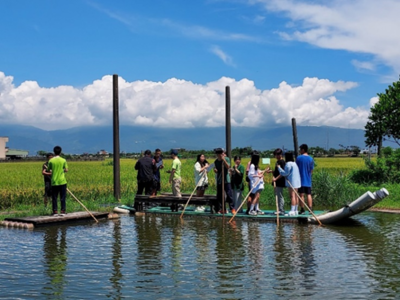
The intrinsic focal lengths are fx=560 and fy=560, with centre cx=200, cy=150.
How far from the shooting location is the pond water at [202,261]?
7.93 meters

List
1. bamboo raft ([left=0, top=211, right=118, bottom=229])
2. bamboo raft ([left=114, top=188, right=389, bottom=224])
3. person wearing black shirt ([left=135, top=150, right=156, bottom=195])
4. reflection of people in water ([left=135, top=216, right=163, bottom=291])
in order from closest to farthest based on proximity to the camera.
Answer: reflection of people in water ([left=135, top=216, right=163, bottom=291]), bamboo raft ([left=114, top=188, right=389, bottom=224]), bamboo raft ([left=0, top=211, right=118, bottom=229]), person wearing black shirt ([left=135, top=150, right=156, bottom=195])

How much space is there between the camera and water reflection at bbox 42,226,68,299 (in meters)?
8.09

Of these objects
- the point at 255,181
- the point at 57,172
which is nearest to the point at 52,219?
the point at 57,172

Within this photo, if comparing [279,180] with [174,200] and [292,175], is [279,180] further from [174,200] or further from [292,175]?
[174,200]

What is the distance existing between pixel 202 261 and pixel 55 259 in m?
2.73

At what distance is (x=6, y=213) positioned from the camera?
17875mm

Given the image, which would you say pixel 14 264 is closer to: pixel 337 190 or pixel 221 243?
pixel 221 243

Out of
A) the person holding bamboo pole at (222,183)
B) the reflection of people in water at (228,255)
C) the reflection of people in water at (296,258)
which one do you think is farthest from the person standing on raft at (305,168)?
the reflection of people in water at (228,255)

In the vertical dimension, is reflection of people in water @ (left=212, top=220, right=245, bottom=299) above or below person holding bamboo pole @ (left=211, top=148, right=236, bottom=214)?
below

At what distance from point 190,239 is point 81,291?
4.81m

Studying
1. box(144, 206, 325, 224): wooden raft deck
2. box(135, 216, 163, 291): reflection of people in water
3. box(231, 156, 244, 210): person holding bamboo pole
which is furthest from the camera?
box(231, 156, 244, 210): person holding bamboo pole

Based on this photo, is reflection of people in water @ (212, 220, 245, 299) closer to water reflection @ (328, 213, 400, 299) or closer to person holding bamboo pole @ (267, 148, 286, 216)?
person holding bamboo pole @ (267, 148, 286, 216)

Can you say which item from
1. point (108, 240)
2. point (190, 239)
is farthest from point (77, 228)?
point (190, 239)

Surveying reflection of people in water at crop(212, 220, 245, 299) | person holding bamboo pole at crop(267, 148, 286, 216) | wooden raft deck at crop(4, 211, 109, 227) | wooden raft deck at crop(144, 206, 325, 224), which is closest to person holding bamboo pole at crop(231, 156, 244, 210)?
wooden raft deck at crop(144, 206, 325, 224)
